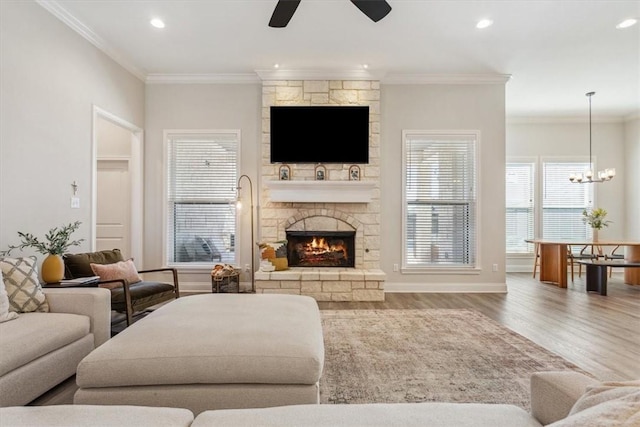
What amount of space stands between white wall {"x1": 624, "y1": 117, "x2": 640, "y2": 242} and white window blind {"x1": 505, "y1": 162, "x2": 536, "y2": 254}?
1840mm

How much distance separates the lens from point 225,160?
5293mm

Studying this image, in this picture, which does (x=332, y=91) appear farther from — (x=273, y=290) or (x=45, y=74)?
(x=45, y=74)

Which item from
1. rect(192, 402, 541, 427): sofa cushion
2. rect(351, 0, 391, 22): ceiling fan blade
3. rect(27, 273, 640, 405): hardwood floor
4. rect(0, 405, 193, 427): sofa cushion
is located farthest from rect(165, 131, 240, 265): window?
rect(192, 402, 541, 427): sofa cushion

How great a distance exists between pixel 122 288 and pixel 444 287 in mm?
4232

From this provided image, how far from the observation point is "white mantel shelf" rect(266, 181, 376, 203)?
498 cm

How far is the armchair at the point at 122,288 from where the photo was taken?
319 centimetres

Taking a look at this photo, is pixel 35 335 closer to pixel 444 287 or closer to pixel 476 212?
pixel 444 287

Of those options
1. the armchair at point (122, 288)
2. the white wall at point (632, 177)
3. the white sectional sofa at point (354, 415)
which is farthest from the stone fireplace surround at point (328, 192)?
the white wall at point (632, 177)

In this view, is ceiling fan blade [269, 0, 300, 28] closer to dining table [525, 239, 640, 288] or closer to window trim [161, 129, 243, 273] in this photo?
window trim [161, 129, 243, 273]

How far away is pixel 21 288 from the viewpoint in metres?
2.46

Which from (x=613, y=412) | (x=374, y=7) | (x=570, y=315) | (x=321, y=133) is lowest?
(x=570, y=315)

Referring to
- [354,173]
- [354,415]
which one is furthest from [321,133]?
[354,415]

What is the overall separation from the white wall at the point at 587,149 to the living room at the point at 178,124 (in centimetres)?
8

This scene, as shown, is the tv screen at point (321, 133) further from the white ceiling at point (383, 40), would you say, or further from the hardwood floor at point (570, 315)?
the hardwood floor at point (570, 315)
